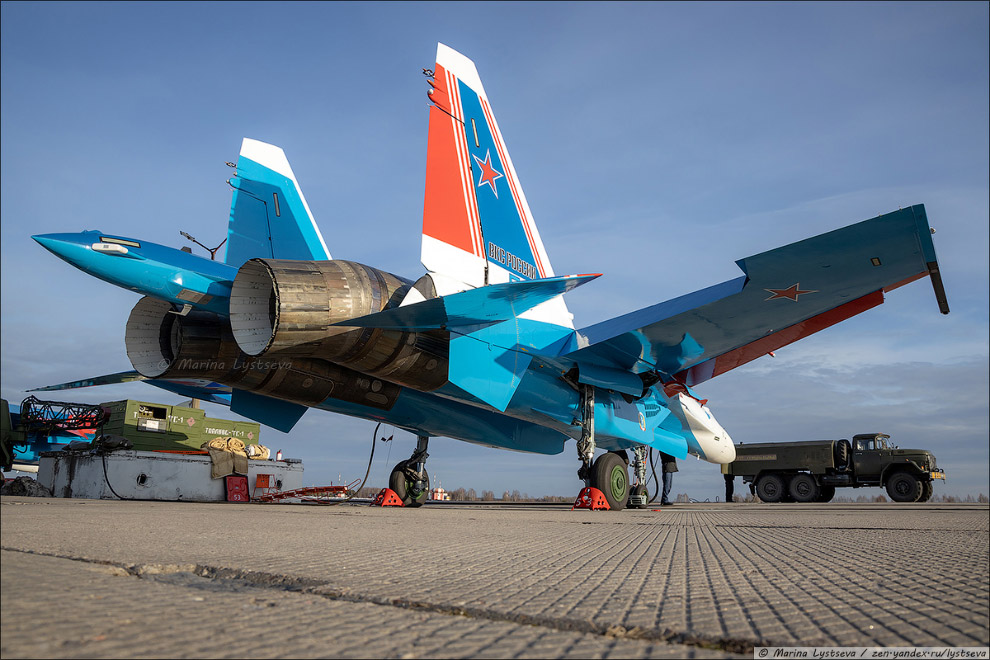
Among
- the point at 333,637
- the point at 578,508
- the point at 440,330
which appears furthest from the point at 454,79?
the point at 333,637

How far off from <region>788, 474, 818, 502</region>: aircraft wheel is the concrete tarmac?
16819 mm

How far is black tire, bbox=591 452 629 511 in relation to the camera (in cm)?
954

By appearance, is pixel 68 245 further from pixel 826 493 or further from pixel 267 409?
pixel 826 493

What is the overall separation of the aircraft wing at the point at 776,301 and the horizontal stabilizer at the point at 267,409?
14.1 feet

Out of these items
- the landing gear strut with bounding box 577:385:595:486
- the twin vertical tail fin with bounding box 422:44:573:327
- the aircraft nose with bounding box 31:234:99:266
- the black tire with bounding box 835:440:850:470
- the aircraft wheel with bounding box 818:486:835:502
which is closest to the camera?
the aircraft nose with bounding box 31:234:99:266

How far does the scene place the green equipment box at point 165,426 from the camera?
1427cm

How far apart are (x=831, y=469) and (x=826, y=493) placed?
1.14 m

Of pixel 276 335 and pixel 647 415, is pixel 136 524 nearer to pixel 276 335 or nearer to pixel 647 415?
pixel 276 335

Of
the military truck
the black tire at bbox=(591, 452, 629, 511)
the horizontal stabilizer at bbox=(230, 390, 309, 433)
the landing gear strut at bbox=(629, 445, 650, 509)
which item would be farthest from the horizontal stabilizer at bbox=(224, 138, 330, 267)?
the military truck

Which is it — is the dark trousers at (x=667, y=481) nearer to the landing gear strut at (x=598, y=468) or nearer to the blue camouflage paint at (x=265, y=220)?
the landing gear strut at (x=598, y=468)

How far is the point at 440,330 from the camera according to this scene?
8.04 m

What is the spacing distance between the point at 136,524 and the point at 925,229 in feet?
25.3

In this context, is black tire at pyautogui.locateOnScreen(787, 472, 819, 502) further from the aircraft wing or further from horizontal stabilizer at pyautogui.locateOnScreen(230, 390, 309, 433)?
horizontal stabilizer at pyautogui.locateOnScreen(230, 390, 309, 433)

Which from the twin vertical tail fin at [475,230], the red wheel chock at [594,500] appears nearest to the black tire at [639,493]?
the red wheel chock at [594,500]
